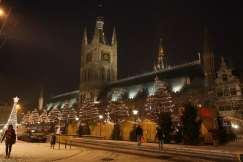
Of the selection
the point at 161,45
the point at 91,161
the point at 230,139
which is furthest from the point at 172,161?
the point at 161,45

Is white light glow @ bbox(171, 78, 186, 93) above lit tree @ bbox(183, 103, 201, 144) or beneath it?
above

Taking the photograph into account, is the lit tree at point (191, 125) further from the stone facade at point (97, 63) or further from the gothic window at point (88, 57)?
the gothic window at point (88, 57)

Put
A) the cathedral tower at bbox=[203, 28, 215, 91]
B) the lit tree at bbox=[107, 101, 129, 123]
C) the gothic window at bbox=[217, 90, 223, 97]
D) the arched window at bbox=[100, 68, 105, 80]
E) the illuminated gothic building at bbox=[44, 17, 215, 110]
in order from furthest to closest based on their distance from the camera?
the arched window at bbox=[100, 68, 105, 80]
the illuminated gothic building at bbox=[44, 17, 215, 110]
the cathedral tower at bbox=[203, 28, 215, 91]
the lit tree at bbox=[107, 101, 129, 123]
the gothic window at bbox=[217, 90, 223, 97]

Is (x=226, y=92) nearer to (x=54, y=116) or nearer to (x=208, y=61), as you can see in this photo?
(x=208, y=61)

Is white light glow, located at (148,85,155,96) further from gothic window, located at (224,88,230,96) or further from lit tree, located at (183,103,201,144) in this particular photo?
lit tree, located at (183,103,201,144)

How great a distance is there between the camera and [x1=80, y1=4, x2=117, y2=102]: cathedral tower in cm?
9525

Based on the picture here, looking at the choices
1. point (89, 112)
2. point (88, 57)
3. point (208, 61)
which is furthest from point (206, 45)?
point (88, 57)

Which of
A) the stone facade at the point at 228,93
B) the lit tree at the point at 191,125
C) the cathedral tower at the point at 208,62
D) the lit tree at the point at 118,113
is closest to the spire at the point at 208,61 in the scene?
the cathedral tower at the point at 208,62

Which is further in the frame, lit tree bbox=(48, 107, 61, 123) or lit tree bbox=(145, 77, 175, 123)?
lit tree bbox=(48, 107, 61, 123)

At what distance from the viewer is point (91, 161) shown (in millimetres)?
14664

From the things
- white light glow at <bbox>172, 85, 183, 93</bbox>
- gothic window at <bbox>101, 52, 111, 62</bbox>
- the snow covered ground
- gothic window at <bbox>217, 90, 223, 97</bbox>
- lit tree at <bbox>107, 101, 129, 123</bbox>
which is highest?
gothic window at <bbox>101, 52, 111, 62</bbox>

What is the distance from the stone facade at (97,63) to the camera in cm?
9519

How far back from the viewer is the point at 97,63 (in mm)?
95875

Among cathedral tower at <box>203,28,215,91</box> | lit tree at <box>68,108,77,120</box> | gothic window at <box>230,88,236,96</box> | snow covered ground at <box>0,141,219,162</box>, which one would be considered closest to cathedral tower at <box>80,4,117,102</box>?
lit tree at <box>68,108,77,120</box>
